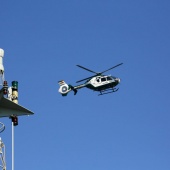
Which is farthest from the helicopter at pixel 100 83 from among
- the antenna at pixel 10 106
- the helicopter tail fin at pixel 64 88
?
the antenna at pixel 10 106

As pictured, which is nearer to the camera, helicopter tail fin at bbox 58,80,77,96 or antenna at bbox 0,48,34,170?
antenna at bbox 0,48,34,170

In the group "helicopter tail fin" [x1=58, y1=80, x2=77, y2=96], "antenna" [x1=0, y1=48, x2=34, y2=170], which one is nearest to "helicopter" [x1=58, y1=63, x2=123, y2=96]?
"helicopter tail fin" [x1=58, y1=80, x2=77, y2=96]

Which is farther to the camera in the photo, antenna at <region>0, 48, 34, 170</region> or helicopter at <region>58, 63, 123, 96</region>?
helicopter at <region>58, 63, 123, 96</region>

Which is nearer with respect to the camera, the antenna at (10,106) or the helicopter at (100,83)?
the antenna at (10,106)

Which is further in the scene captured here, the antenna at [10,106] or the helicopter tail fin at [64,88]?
the helicopter tail fin at [64,88]

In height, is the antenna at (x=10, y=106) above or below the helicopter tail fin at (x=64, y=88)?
below

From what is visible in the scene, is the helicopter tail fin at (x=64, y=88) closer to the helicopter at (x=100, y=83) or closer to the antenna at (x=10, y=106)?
the helicopter at (x=100, y=83)

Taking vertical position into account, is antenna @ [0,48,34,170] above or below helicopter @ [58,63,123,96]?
below

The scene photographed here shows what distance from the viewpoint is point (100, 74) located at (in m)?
104

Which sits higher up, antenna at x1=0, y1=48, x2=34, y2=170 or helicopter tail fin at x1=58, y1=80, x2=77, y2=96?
helicopter tail fin at x1=58, y1=80, x2=77, y2=96

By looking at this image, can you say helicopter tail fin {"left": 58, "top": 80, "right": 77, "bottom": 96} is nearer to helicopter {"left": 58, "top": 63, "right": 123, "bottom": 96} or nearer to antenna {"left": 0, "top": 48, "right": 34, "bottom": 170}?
helicopter {"left": 58, "top": 63, "right": 123, "bottom": 96}

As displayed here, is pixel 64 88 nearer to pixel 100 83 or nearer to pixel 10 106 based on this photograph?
pixel 100 83

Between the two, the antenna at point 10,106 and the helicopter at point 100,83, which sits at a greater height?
the helicopter at point 100,83

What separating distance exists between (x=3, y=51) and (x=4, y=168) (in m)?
13.6
